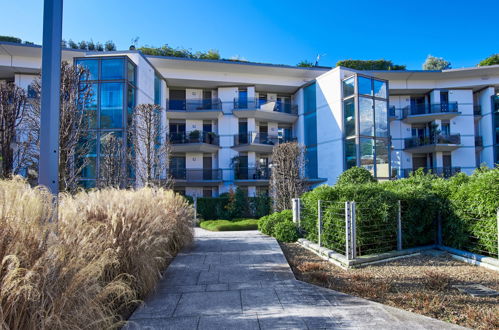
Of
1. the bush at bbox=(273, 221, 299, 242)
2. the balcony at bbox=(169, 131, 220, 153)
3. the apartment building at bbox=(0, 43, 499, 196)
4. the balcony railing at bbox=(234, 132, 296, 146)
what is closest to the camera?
the bush at bbox=(273, 221, 299, 242)

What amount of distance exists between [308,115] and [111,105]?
586 inches

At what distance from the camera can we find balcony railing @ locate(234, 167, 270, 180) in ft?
74.9

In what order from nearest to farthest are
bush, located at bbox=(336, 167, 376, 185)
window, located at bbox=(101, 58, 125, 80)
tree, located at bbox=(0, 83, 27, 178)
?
tree, located at bbox=(0, 83, 27, 178) → bush, located at bbox=(336, 167, 376, 185) → window, located at bbox=(101, 58, 125, 80)

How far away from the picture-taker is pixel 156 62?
72.9 ft

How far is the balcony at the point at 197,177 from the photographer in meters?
22.4

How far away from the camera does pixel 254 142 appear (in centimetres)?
2312

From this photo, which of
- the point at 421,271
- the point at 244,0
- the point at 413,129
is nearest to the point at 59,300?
→ the point at 421,271

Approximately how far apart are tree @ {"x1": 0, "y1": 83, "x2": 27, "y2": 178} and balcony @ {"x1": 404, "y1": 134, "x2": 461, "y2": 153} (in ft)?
85.9

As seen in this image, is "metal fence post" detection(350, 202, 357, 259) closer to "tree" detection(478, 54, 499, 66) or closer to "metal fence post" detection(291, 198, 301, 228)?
"metal fence post" detection(291, 198, 301, 228)

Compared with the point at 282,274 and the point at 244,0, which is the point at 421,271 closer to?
the point at 282,274

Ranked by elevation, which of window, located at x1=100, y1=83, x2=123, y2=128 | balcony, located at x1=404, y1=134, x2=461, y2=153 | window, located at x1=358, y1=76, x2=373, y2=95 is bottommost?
balcony, located at x1=404, y1=134, x2=461, y2=153

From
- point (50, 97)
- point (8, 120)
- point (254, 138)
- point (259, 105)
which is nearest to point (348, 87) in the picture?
point (259, 105)

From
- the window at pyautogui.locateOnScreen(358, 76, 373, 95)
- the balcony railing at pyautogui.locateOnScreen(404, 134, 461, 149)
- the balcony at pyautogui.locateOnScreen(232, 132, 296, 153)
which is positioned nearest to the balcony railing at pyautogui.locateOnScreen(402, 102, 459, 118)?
the balcony railing at pyautogui.locateOnScreen(404, 134, 461, 149)

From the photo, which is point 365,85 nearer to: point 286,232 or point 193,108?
point 193,108
